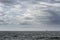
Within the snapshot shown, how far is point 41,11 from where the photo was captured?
4836mm

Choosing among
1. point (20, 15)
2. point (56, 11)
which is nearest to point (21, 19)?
point (20, 15)

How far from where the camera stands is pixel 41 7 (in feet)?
15.9

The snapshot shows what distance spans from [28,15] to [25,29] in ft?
1.00

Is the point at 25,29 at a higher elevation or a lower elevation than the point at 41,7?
lower

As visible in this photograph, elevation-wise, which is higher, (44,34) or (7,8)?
(7,8)

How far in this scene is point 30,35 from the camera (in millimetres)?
4801

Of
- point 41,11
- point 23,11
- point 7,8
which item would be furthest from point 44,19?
point 7,8

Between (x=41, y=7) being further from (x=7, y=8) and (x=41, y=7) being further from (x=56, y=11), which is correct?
(x=7, y=8)

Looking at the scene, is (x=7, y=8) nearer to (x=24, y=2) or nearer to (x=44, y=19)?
(x=24, y=2)

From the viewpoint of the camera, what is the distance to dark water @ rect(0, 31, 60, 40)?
4781 mm

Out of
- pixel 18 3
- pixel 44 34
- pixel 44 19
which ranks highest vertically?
pixel 18 3

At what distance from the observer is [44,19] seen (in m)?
4.82

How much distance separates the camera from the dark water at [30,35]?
4781 mm

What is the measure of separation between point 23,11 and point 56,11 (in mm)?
702
